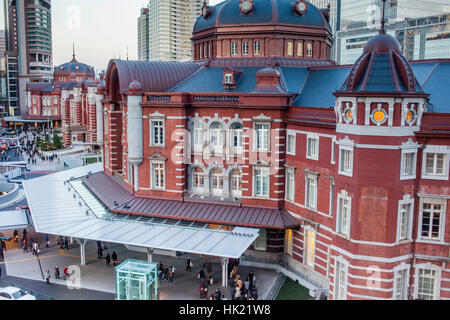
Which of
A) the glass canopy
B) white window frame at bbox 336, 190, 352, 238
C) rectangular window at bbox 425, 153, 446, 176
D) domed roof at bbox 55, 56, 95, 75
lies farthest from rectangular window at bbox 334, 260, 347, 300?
domed roof at bbox 55, 56, 95, 75

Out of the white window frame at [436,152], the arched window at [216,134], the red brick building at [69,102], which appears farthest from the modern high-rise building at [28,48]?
the white window frame at [436,152]

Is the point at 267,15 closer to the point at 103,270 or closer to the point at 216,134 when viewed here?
the point at 216,134

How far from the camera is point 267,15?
40.2 meters

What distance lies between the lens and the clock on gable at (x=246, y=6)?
1575 inches

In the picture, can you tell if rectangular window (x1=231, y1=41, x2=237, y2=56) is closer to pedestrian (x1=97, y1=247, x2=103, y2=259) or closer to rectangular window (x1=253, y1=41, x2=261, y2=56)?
rectangular window (x1=253, y1=41, x2=261, y2=56)

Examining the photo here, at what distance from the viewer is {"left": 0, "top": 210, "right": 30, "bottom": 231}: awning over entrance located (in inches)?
1508

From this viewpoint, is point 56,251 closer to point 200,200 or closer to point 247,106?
point 200,200

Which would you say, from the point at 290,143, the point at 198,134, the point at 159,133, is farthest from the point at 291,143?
the point at 159,133

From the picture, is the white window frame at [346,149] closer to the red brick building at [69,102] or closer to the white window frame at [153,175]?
the white window frame at [153,175]

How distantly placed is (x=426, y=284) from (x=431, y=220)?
3640mm

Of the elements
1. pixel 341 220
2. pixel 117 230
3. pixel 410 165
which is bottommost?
pixel 117 230

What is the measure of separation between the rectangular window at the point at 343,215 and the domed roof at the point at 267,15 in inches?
830

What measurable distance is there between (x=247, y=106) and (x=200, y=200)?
8.73 metres

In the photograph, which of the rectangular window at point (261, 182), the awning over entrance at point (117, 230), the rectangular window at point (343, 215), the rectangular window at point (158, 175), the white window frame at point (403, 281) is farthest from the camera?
the rectangular window at point (158, 175)
